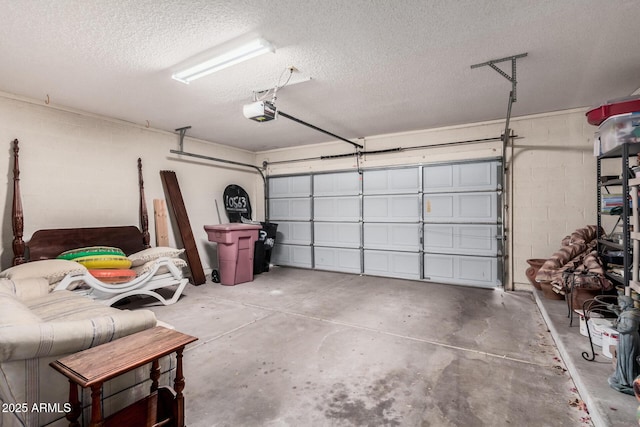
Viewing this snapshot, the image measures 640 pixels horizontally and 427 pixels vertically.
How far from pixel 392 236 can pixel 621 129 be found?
3620 millimetres

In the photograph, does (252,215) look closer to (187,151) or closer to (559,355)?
(187,151)

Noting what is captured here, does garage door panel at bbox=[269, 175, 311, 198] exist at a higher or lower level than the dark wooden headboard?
higher

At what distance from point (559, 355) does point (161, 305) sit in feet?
14.7

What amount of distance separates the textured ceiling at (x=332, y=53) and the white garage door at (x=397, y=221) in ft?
4.42

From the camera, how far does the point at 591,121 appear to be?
2.81 metres

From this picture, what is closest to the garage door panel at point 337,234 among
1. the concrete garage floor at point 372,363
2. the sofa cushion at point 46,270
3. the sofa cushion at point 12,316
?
the concrete garage floor at point 372,363

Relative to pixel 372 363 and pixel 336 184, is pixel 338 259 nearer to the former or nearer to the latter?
pixel 336 184

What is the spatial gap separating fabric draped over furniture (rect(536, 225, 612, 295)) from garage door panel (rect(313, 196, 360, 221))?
10.7 feet

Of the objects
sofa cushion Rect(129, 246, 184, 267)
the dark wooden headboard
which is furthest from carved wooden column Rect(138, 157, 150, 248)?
sofa cushion Rect(129, 246, 184, 267)

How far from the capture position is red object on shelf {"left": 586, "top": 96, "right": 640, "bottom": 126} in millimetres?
2379

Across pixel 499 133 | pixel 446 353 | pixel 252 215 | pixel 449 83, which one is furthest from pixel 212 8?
pixel 252 215

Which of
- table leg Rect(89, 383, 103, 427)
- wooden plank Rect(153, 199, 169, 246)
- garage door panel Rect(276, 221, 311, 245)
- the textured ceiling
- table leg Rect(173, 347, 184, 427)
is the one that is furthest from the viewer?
garage door panel Rect(276, 221, 311, 245)

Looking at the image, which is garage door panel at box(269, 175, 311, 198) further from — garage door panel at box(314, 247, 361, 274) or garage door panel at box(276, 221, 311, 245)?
garage door panel at box(314, 247, 361, 274)

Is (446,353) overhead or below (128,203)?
below
